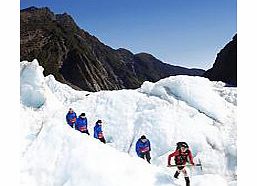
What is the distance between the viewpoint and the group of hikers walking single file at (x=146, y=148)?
1009cm

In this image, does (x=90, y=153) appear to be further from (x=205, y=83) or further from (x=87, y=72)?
(x=87, y=72)

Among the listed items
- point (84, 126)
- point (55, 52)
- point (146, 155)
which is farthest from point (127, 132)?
point (55, 52)

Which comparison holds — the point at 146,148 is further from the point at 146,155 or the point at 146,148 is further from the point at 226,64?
the point at 226,64

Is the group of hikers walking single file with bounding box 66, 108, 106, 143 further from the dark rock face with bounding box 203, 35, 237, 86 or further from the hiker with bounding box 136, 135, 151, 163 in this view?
the dark rock face with bounding box 203, 35, 237, 86

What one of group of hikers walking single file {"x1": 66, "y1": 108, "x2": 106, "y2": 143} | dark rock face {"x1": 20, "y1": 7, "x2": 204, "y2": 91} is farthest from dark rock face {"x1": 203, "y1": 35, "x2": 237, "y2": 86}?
group of hikers walking single file {"x1": 66, "y1": 108, "x2": 106, "y2": 143}

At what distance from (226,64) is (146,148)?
139 ft

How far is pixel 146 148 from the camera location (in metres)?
13.9

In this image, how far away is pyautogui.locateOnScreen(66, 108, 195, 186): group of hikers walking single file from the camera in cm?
1009

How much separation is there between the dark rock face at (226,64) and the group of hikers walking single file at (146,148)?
3612cm

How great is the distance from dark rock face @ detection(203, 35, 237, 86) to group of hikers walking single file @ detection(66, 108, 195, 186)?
1422 inches

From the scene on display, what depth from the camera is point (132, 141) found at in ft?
58.7

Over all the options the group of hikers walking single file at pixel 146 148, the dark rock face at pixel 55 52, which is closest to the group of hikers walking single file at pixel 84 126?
the group of hikers walking single file at pixel 146 148

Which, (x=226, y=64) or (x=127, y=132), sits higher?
(x=226, y=64)
